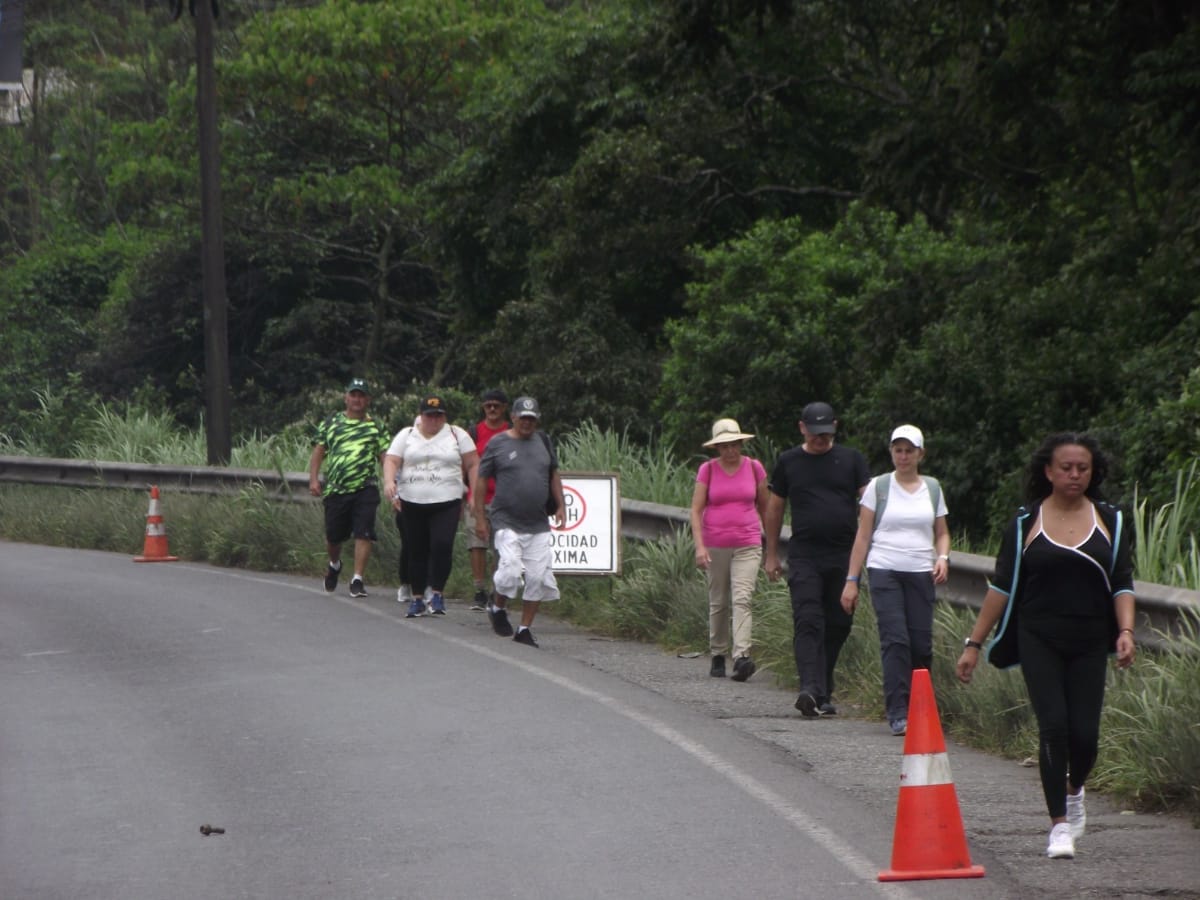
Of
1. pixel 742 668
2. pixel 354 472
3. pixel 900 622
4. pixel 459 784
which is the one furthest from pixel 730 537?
pixel 354 472

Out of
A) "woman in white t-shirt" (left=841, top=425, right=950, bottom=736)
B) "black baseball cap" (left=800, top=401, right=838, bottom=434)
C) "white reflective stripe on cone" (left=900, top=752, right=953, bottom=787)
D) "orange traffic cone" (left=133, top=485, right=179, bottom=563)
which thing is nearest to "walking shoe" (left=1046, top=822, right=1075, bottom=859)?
"white reflective stripe on cone" (left=900, top=752, right=953, bottom=787)

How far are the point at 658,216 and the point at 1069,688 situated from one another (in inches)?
837

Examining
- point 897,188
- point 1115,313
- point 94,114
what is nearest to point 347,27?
point 94,114

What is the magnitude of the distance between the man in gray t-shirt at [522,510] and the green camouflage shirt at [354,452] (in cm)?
263

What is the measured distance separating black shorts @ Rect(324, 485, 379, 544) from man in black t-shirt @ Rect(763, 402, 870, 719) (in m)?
6.32

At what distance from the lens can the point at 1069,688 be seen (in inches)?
304

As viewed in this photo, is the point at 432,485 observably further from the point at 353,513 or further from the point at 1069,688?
the point at 1069,688

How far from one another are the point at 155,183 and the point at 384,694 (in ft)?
104

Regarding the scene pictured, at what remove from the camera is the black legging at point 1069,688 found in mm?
7617

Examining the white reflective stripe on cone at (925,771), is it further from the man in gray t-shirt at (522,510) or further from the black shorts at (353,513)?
the black shorts at (353,513)

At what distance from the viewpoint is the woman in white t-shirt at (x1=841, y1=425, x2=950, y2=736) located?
10.6 metres

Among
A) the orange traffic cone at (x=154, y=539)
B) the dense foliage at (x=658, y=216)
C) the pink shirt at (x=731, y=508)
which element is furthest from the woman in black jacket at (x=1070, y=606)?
the orange traffic cone at (x=154, y=539)

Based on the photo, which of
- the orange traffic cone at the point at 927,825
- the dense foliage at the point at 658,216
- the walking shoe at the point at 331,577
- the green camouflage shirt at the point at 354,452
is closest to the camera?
the orange traffic cone at the point at 927,825

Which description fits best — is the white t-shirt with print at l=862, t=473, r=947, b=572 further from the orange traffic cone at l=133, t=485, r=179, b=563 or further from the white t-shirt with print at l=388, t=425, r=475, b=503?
the orange traffic cone at l=133, t=485, r=179, b=563
